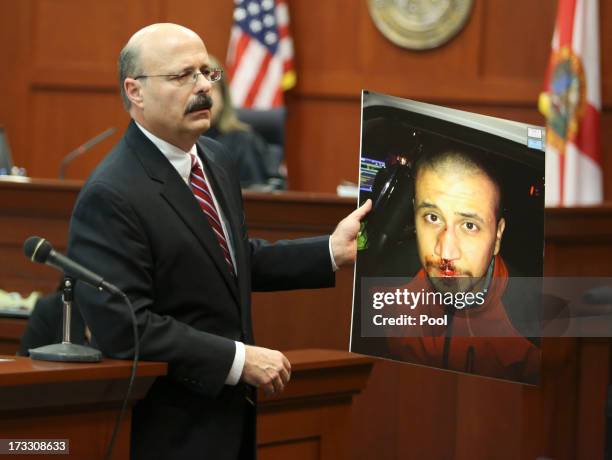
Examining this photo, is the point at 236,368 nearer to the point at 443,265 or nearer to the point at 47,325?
the point at 443,265

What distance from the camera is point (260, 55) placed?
26.1 feet

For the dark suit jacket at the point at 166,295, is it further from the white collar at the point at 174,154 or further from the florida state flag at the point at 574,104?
the florida state flag at the point at 574,104

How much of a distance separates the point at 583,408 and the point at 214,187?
1984 mm

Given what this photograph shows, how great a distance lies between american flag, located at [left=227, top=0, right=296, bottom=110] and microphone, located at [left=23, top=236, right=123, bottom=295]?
5528mm

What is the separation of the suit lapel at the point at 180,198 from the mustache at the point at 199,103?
0.14 metres

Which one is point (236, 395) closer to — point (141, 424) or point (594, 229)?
point (141, 424)

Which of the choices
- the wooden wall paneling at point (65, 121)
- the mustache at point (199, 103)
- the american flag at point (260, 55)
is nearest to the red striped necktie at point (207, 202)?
the mustache at point (199, 103)

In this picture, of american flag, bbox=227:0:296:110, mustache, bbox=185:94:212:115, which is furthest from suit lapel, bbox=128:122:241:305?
american flag, bbox=227:0:296:110

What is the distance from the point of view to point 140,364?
250 centimetres

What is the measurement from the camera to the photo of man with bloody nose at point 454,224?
9.27 feet

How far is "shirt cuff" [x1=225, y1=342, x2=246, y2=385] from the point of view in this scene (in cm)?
262

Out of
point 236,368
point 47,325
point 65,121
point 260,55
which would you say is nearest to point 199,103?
point 236,368

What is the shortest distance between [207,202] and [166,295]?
0.92 feet

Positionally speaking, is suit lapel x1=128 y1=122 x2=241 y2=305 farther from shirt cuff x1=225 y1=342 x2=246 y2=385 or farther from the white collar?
shirt cuff x1=225 y1=342 x2=246 y2=385
